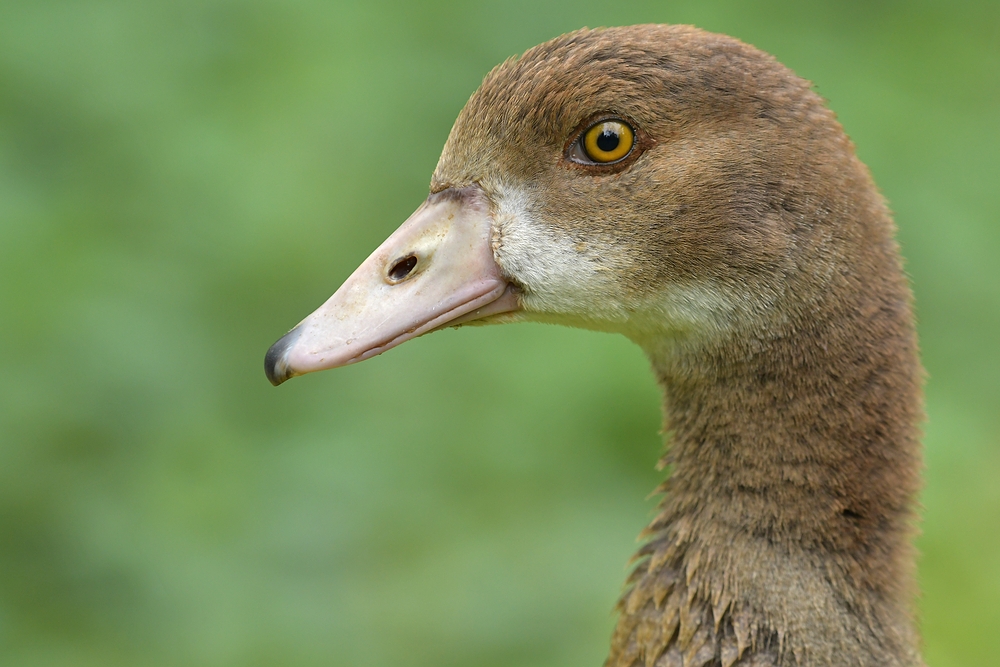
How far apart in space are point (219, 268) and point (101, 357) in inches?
33.9

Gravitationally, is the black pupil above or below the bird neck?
above

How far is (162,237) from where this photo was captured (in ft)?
17.3

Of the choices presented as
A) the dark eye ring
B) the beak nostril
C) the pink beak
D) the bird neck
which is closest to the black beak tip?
the pink beak

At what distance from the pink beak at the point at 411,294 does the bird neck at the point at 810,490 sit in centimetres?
47

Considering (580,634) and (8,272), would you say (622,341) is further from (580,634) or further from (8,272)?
(8,272)

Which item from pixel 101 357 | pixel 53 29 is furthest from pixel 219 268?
pixel 53 29

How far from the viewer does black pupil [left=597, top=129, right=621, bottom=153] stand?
94.0 inches

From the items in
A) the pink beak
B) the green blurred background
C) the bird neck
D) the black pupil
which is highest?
the green blurred background

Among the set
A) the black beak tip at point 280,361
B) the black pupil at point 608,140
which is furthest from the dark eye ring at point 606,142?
the black beak tip at point 280,361

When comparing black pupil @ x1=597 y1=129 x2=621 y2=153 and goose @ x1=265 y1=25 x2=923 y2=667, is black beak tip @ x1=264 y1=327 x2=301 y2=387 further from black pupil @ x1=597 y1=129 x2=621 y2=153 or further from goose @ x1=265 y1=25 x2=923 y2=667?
black pupil @ x1=597 y1=129 x2=621 y2=153

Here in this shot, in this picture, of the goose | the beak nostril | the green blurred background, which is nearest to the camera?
the goose

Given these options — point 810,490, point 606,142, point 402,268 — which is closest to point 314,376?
point 402,268

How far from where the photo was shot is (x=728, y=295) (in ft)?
7.75

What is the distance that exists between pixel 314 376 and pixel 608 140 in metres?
2.89
